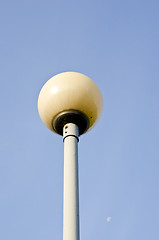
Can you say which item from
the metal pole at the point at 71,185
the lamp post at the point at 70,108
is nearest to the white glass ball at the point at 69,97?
the lamp post at the point at 70,108

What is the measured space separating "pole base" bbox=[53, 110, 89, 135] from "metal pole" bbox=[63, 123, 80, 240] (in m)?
0.10

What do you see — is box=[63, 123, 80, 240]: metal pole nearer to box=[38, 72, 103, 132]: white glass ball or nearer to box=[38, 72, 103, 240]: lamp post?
box=[38, 72, 103, 240]: lamp post

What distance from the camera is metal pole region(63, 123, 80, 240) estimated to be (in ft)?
18.6

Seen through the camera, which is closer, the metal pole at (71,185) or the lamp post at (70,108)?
the metal pole at (71,185)

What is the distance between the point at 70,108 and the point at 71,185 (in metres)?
1.56

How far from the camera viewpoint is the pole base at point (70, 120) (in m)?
7.03

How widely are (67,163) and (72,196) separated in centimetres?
67

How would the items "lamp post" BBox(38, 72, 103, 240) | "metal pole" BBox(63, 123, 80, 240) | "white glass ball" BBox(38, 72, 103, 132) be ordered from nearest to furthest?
"metal pole" BBox(63, 123, 80, 240)
"lamp post" BBox(38, 72, 103, 240)
"white glass ball" BBox(38, 72, 103, 132)

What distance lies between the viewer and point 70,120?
7055 millimetres

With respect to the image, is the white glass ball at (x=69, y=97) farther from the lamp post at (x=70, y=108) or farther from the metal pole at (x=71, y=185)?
the metal pole at (x=71, y=185)

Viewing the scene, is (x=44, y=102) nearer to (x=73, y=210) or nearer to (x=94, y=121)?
(x=94, y=121)

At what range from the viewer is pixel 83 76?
24.5 feet

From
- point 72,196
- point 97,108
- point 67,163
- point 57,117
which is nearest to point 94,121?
point 97,108

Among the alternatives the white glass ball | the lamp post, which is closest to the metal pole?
the lamp post
